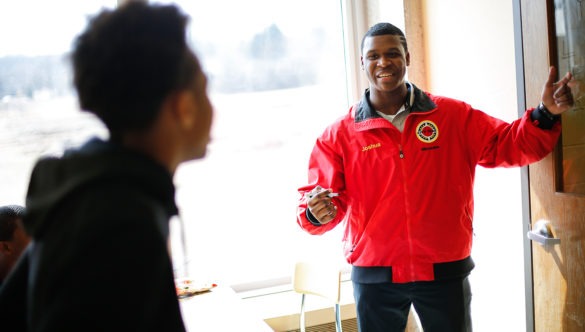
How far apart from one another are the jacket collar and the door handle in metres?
0.57

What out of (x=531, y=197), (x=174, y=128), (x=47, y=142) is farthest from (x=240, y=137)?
(x=174, y=128)

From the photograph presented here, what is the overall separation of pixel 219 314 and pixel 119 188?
1749mm

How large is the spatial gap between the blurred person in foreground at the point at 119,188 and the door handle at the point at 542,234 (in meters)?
1.49

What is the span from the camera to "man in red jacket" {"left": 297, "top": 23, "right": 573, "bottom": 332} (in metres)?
2.04

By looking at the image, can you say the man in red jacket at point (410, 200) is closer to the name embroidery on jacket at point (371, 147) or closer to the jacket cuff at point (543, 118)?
the name embroidery on jacket at point (371, 147)

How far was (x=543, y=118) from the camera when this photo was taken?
1.78 metres

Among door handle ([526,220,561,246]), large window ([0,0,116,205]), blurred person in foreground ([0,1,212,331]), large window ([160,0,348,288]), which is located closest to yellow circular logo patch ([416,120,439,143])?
door handle ([526,220,561,246])

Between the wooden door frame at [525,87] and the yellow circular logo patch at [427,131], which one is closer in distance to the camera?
the wooden door frame at [525,87]

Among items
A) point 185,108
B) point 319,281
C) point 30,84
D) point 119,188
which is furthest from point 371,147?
point 30,84

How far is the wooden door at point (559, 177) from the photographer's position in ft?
5.66

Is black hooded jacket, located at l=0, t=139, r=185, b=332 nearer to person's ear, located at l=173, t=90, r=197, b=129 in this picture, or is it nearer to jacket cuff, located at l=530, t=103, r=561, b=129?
person's ear, located at l=173, t=90, r=197, b=129

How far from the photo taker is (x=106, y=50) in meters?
0.66

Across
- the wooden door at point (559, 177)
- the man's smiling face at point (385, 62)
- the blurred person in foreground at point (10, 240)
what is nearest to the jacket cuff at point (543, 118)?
the wooden door at point (559, 177)

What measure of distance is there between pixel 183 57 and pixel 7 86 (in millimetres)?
2732
